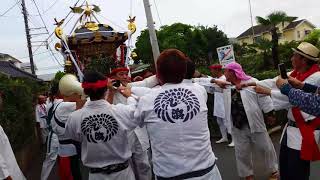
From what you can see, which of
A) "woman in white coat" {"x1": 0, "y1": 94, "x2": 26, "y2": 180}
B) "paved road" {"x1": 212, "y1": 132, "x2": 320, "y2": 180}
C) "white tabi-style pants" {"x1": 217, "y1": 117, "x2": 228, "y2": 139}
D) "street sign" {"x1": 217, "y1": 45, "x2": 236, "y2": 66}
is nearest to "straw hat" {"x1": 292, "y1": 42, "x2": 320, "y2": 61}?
"paved road" {"x1": 212, "y1": 132, "x2": 320, "y2": 180}

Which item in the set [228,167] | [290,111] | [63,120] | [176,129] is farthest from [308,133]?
[228,167]

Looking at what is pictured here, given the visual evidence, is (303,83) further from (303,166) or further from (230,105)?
(230,105)

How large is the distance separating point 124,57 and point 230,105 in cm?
672

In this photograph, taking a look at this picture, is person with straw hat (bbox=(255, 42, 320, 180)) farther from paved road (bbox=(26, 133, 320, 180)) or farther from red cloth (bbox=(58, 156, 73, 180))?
red cloth (bbox=(58, 156, 73, 180))

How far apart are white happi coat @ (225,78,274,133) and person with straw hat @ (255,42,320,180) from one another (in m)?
1.36

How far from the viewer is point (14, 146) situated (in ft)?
27.7

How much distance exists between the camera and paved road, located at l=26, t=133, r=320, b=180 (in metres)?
6.52

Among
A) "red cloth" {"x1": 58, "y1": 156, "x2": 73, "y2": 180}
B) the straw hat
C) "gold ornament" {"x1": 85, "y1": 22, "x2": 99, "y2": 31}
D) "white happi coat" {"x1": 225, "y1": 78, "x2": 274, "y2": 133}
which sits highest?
"gold ornament" {"x1": 85, "y1": 22, "x2": 99, "y2": 31}

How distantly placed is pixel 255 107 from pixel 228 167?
178cm

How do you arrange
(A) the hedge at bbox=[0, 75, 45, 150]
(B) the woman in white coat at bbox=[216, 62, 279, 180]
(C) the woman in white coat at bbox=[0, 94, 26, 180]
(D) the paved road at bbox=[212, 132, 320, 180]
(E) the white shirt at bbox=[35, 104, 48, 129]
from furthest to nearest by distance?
(E) the white shirt at bbox=[35, 104, 48, 129], (A) the hedge at bbox=[0, 75, 45, 150], (D) the paved road at bbox=[212, 132, 320, 180], (B) the woman in white coat at bbox=[216, 62, 279, 180], (C) the woman in white coat at bbox=[0, 94, 26, 180]

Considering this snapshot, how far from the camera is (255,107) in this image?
599 centimetres

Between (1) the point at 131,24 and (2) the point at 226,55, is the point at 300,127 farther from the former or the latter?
(1) the point at 131,24

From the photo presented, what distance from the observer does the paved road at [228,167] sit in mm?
6522

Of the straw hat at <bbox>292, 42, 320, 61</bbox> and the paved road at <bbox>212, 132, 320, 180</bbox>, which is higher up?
the straw hat at <bbox>292, 42, 320, 61</bbox>
